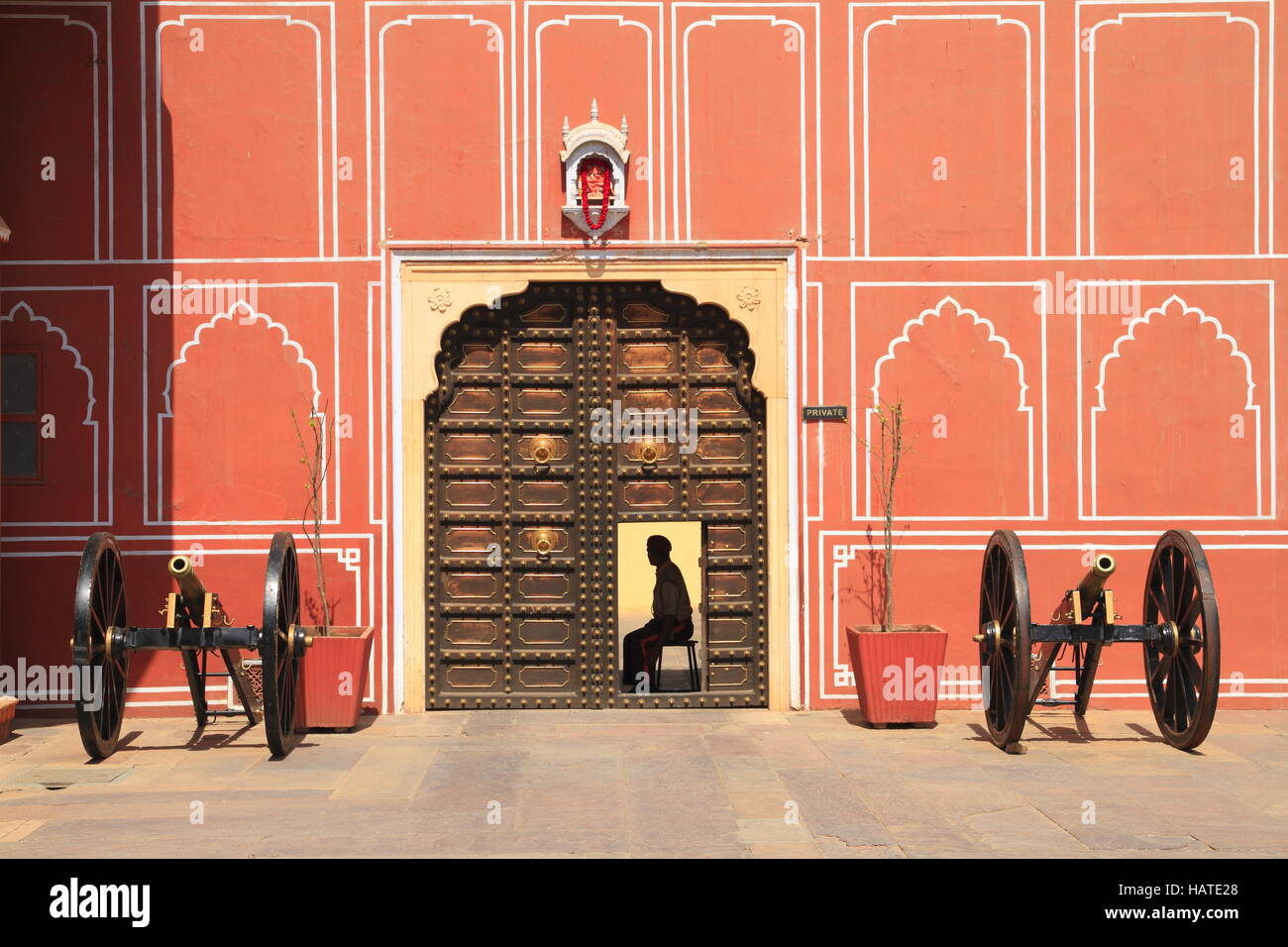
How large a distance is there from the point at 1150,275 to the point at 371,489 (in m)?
4.99

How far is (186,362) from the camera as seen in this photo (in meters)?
8.02

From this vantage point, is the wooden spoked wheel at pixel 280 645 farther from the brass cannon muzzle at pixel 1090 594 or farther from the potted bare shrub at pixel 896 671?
the brass cannon muzzle at pixel 1090 594

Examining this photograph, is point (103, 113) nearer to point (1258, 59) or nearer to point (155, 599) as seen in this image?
point (155, 599)

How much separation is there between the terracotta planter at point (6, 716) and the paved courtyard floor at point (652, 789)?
0.09 metres

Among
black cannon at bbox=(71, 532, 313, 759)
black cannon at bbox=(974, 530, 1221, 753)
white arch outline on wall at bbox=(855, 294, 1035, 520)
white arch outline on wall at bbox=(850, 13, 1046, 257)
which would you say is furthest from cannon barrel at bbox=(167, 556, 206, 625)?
white arch outline on wall at bbox=(850, 13, 1046, 257)

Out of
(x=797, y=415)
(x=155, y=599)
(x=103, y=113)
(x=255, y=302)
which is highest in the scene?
(x=103, y=113)

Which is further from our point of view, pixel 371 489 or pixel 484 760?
pixel 371 489

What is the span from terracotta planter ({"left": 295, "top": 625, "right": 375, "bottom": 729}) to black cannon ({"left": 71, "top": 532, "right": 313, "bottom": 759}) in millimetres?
148

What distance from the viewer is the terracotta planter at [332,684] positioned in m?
7.44

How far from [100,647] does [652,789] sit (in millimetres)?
2911

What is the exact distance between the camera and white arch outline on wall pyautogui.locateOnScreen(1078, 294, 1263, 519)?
8156 millimetres

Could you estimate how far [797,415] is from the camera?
8141 mm

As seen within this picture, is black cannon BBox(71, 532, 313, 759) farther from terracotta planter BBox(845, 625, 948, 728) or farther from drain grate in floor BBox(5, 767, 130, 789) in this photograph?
terracotta planter BBox(845, 625, 948, 728)

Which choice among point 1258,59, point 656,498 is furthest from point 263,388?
point 1258,59
